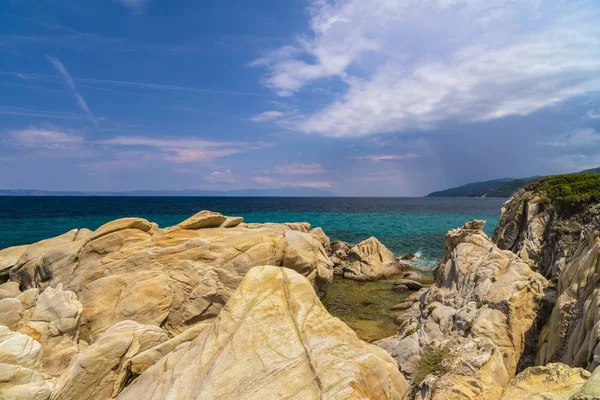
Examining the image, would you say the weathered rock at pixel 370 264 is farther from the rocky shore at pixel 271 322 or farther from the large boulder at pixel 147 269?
the large boulder at pixel 147 269

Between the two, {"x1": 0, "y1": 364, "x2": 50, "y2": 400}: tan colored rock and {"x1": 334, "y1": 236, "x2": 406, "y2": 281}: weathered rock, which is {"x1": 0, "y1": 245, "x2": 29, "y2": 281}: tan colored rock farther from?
{"x1": 334, "y1": 236, "x2": 406, "y2": 281}: weathered rock

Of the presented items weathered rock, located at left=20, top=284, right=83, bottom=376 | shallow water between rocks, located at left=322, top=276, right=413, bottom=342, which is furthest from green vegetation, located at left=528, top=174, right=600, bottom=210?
weathered rock, located at left=20, top=284, right=83, bottom=376

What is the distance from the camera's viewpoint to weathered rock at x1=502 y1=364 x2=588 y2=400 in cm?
655

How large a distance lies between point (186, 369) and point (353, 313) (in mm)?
20965

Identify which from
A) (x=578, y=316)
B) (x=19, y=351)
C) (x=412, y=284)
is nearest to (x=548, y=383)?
(x=578, y=316)

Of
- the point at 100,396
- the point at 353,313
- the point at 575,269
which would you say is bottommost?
the point at 353,313

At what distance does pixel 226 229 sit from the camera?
94.9ft

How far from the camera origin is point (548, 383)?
693 cm

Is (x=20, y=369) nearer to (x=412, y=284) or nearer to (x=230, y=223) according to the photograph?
(x=230, y=223)

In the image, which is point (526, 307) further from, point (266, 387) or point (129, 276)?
point (129, 276)

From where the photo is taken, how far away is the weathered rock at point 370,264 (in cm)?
4091

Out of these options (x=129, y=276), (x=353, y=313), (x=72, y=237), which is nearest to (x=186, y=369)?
(x=129, y=276)

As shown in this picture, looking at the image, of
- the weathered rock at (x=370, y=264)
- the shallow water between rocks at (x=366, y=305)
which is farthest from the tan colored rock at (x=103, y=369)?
the weathered rock at (x=370, y=264)


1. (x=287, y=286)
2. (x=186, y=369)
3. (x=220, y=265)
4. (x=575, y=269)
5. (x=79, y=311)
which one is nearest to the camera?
(x=186, y=369)
